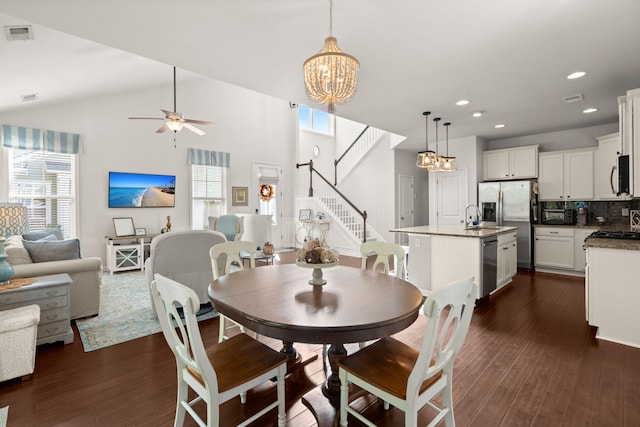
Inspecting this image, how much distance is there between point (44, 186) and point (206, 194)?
2890 millimetres

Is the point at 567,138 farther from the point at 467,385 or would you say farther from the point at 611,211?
the point at 467,385

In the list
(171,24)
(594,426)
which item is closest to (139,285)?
(171,24)

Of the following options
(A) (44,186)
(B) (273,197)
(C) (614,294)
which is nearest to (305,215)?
(B) (273,197)

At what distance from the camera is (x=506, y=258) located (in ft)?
15.1

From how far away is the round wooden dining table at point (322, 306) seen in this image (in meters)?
1.34

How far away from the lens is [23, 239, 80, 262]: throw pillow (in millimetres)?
3211

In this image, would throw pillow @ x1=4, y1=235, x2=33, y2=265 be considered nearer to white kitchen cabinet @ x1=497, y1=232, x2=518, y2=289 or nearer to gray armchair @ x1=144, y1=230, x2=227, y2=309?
gray armchair @ x1=144, y1=230, x2=227, y2=309

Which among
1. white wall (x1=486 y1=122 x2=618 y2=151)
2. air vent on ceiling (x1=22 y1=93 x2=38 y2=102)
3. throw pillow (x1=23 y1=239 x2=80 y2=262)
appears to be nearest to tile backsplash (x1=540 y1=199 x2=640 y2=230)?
white wall (x1=486 y1=122 x2=618 y2=151)

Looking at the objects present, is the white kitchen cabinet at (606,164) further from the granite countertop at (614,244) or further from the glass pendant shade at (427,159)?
the glass pendant shade at (427,159)

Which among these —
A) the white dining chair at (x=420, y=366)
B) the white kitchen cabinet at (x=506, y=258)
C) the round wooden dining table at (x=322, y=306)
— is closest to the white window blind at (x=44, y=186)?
the round wooden dining table at (x=322, y=306)

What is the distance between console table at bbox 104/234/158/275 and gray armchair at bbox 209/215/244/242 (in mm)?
1413

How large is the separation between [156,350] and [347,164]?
23.3 ft

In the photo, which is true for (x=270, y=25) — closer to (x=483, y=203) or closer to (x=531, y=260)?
(x=483, y=203)

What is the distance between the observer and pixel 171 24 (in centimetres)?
233
